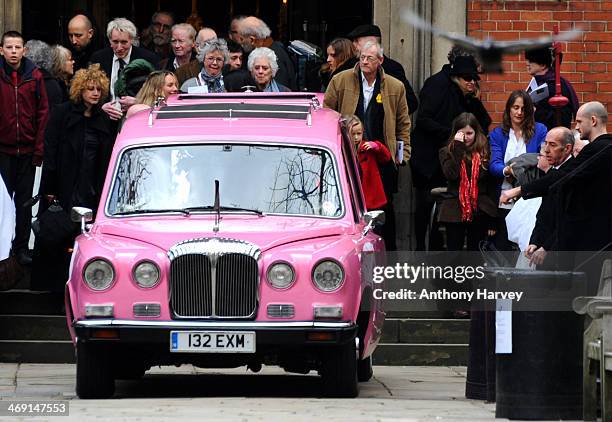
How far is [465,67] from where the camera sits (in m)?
17.2

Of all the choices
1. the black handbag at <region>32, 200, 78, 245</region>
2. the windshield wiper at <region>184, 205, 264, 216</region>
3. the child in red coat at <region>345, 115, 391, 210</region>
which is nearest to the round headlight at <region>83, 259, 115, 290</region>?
the windshield wiper at <region>184, 205, 264, 216</region>

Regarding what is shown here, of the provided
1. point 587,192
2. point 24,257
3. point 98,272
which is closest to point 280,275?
point 98,272

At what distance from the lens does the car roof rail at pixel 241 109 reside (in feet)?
46.1

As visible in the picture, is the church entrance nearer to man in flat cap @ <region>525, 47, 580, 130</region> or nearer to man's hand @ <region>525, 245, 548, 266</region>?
man in flat cap @ <region>525, 47, 580, 130</region>

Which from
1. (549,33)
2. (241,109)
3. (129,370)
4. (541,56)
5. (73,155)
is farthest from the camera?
(549,33)

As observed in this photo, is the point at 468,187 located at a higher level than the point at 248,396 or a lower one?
higher

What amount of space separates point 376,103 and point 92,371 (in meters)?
5.13

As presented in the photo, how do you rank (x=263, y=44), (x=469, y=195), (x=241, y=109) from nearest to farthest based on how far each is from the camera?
1. (x=241, y=109)
2. (x=469, y=195)
3. (x=263, y=44)

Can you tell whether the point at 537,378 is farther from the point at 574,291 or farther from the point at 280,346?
the point at 280,346

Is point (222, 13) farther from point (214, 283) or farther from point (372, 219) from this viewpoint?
point (214, 283)

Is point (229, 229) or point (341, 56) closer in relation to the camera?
point (229, 229)

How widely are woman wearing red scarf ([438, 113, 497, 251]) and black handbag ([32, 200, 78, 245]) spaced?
339 cm

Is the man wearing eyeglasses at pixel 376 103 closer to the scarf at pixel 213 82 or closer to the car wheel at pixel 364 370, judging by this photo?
the scarf at pixel 213 82

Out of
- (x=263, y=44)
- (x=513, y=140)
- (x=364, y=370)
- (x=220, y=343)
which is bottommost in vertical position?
(x=364, y=370)
